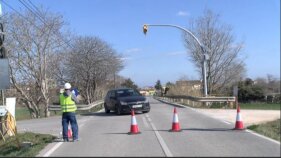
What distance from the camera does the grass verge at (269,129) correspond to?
13.0 m

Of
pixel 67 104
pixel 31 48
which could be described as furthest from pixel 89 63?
pixel 67 104

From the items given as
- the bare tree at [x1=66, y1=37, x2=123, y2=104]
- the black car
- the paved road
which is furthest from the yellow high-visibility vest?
the bare tree at [x1=66, y1=37, x2=123, y2=104]

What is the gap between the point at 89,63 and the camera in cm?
5772

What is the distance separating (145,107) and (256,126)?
10.6 m

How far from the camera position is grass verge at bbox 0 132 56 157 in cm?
1159

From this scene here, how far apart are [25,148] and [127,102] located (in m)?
12.2

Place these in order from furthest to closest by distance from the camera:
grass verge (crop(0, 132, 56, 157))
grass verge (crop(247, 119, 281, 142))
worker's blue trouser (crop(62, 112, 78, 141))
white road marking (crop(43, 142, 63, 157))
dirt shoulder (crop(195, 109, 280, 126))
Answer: dirt shoulder (crop(195, 109, 280, 126)), worker's blue trouser (crop(62, 112, 78, 141)), grass verge (crop(247, 119, 281, 142)), grass verge (crop(0, 132, 56, 157)), white road marking (crop(43, 142, 63, 157))

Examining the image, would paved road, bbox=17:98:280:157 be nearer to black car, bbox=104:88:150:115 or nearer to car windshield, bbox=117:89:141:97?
black car, bbox=104:88:150:115

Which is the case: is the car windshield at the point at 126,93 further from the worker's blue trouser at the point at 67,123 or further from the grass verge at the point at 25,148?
the worker's blue trouser at the point at 67,123

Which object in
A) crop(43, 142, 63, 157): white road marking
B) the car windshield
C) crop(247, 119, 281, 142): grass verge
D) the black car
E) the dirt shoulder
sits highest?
the car windshield

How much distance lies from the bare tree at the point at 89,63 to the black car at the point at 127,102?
2843 cm

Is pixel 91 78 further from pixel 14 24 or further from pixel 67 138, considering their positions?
pixel 67 138

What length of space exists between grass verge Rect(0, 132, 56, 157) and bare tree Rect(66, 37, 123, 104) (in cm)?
3876

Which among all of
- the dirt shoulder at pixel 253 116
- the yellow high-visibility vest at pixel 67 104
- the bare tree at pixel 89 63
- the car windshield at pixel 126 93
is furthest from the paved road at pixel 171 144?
the bare tree at pixel 89 63
